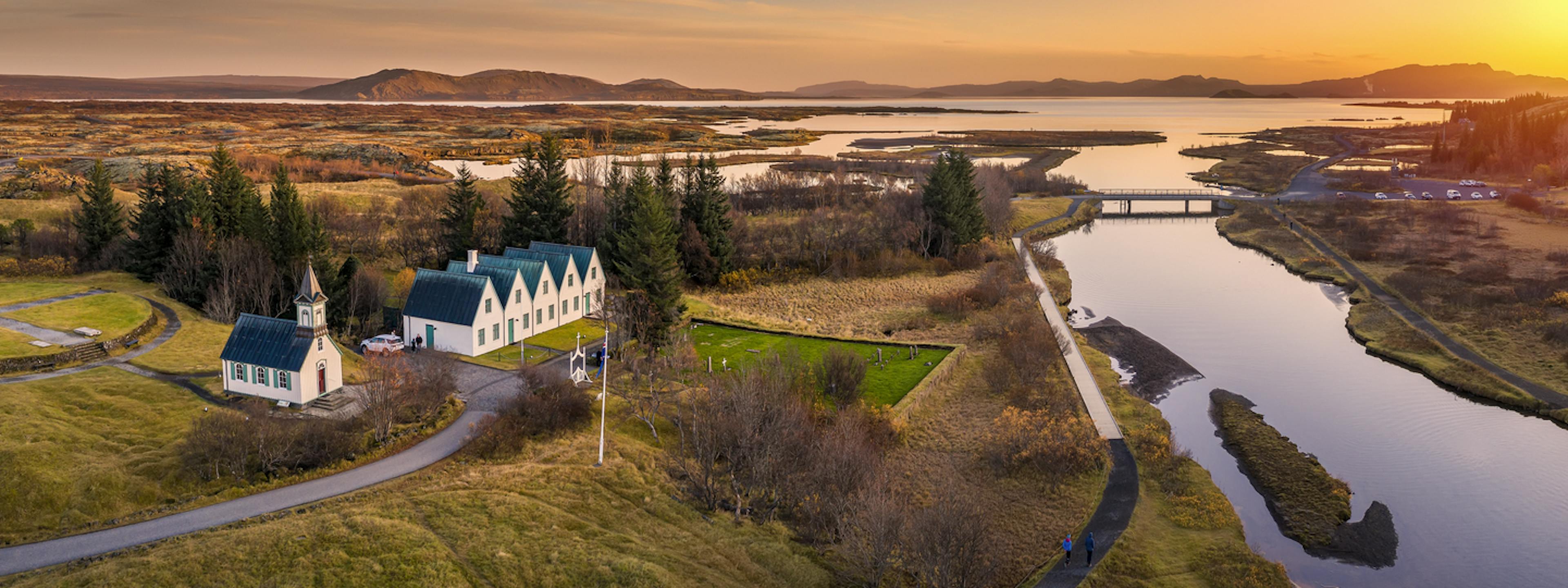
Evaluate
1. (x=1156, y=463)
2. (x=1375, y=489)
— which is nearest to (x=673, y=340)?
(x=1156, y=463)

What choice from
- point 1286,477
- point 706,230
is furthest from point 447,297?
point 1286,477

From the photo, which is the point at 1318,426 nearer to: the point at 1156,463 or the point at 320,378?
the point at 1156,463

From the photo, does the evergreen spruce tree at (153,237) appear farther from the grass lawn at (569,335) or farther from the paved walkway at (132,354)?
the grass lawn at (569,335)

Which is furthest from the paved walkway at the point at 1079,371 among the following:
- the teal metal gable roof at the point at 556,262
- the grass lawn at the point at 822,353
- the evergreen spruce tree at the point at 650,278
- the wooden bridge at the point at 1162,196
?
the wooden bridge at the point at 1162,196

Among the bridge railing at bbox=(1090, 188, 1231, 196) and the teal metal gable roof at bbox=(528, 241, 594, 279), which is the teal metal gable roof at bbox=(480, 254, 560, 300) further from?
the bridge railing at bbox=(1090, 188, 1231, 196)

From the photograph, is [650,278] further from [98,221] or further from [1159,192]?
[1159,192]

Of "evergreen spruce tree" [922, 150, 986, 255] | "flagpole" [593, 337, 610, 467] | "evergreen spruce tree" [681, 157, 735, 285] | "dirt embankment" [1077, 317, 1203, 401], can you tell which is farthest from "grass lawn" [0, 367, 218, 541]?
"evergreen spruce tree" [922, 150, 986, 255]
